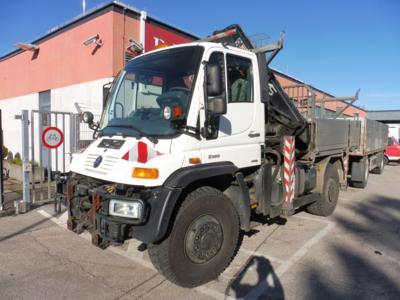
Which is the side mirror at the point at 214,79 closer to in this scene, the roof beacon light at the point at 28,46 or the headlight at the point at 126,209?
the headlight at the point at 126,209

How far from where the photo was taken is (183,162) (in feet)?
11.2

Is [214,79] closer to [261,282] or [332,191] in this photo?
[261,282]

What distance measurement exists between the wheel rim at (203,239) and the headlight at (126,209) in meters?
0.70

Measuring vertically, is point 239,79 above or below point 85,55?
below

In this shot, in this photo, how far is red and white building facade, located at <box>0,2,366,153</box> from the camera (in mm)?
9883

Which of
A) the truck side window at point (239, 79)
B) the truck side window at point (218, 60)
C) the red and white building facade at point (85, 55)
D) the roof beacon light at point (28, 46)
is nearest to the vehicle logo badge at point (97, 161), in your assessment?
the truck side window at point (218, 60)

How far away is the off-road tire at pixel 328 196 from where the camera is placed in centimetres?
650

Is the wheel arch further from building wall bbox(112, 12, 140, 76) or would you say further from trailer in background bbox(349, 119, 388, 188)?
building wall bbox(112, 12, 140, 76)

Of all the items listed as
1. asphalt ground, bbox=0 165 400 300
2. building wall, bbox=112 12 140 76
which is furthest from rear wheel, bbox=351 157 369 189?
building wall, bbox=112 12 140 76

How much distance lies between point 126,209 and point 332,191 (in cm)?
518

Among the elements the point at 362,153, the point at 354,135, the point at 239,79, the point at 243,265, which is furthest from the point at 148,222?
the point at 362,153

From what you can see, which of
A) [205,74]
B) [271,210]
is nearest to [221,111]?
[205,74]

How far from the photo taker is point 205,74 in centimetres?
344

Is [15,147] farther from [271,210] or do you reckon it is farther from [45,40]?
[271,210]
